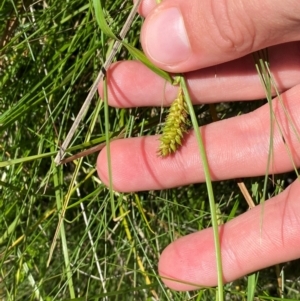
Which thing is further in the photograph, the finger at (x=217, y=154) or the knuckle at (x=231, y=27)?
the finger at (x=217, y=154)

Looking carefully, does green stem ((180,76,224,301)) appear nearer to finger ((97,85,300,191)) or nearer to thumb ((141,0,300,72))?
thumb ((141,0,300,72))

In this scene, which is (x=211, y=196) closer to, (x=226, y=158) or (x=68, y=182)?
(x=226, y=158)

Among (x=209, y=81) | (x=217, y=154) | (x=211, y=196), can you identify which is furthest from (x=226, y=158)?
(x=211, y=196)

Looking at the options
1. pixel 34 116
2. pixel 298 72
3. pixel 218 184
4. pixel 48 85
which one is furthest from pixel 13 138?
pixel 298 72

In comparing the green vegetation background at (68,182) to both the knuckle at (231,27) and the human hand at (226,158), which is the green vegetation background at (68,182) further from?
the knuckle at (231,27)

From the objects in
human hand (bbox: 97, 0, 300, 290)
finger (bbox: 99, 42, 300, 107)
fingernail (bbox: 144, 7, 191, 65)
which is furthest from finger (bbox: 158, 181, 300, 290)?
fingernail (bbox: 144, 7, 191, 65)

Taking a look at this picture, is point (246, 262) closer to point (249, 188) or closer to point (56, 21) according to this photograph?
point (249, 188)

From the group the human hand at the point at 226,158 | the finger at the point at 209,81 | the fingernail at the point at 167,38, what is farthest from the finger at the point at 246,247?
the fingernail at the point at 167,38

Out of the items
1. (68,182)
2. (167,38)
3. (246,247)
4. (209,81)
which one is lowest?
(246,247)
